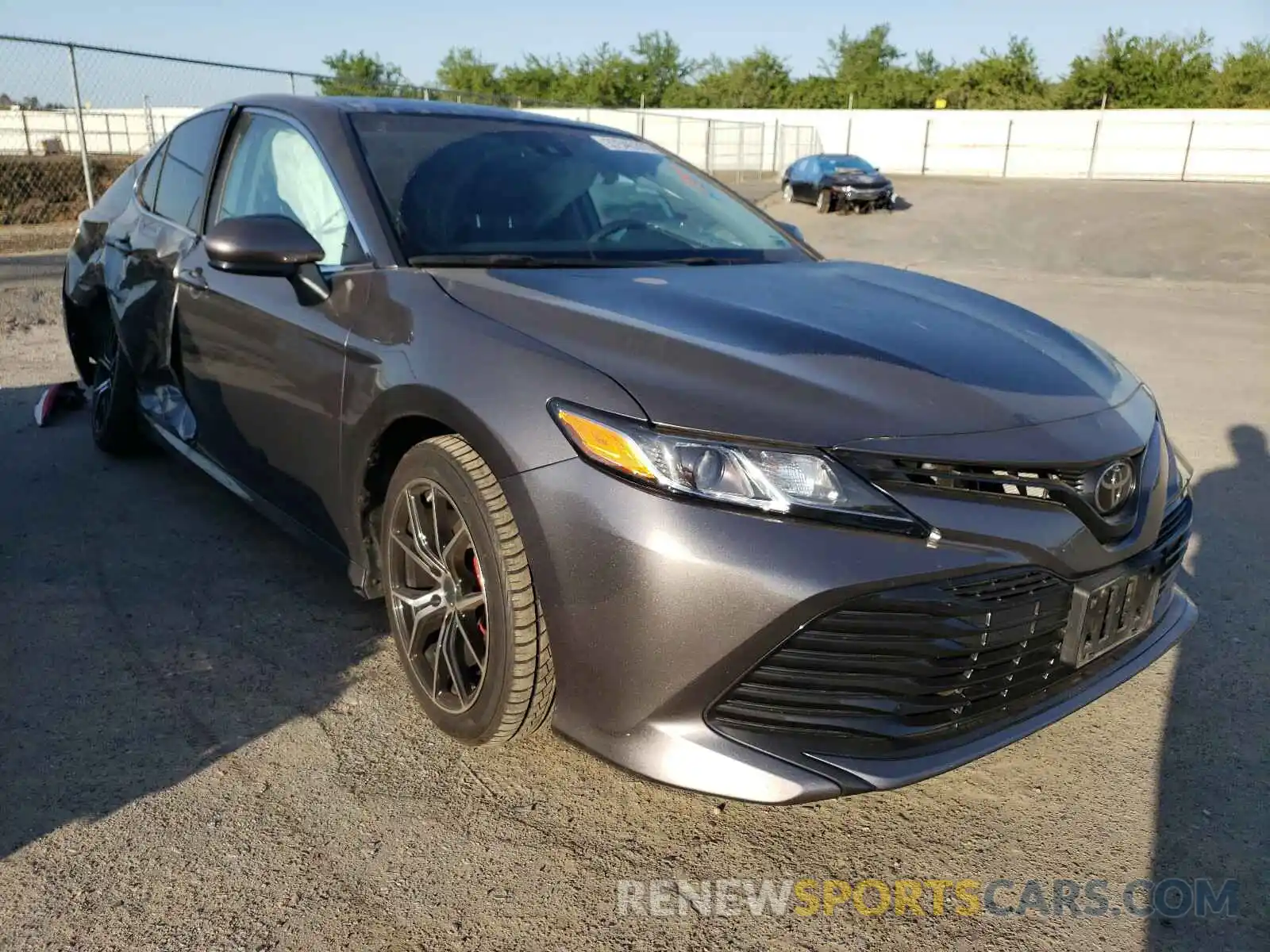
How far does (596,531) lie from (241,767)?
1140mm

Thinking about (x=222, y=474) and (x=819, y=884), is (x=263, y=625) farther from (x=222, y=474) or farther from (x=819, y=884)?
(x=819, y=884)

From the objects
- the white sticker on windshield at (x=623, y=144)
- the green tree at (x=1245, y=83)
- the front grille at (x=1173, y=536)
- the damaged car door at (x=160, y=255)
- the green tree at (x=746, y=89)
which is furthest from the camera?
the green tree at (x=746, y=89)

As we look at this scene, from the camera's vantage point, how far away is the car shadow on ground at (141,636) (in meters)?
2.36

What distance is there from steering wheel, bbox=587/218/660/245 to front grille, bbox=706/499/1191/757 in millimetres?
1558

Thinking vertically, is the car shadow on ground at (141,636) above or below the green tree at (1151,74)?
below

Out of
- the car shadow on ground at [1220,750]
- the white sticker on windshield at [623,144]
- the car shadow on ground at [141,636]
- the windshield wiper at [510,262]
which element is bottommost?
the car shadow on ground at [141,636]

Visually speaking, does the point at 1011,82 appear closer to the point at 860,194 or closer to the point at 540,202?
the point at 860,194

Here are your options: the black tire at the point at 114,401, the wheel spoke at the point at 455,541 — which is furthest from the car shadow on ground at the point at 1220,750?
the black tire at the point at 114,401

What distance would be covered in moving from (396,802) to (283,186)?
6.54 feet

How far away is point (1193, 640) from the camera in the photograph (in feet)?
10.2

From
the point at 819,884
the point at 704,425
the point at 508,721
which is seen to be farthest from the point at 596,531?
the point at 819,884

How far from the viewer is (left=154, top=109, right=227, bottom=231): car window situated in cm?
366

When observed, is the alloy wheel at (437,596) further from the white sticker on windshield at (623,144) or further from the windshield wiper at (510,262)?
the white sticker on windshield at (623,144)

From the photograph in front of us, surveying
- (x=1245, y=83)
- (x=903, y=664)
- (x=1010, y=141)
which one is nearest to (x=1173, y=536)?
(x=903, y=664)
